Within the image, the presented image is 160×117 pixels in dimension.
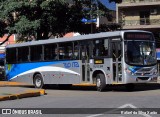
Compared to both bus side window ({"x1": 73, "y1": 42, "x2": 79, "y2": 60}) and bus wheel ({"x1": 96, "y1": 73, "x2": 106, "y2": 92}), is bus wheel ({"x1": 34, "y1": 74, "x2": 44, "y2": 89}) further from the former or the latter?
bus wheel ({"x1": 96, "y1": 73, "x2": 106, "y2": 92})

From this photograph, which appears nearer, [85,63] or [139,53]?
[139,53]


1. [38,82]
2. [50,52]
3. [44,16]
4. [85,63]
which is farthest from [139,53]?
[44,16]

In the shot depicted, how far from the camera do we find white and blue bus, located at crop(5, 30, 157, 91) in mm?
21156

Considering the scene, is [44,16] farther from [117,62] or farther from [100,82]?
[117,62]

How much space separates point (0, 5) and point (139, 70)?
1496cm

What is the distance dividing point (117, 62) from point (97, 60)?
4.16ft

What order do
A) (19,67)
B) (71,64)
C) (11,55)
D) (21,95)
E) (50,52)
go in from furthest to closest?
1. (11,55)
2. (19,67)
3. (50,52)
4. (71,64)
5. (21,95)

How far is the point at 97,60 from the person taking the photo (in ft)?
72.3

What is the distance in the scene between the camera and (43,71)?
25.7 meters

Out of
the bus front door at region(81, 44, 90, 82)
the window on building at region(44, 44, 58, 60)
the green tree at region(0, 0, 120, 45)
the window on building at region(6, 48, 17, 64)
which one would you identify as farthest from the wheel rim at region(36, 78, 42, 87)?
the green tree at region(0, 0, 120, 45)

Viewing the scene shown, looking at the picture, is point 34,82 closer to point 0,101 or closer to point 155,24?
point 0,101

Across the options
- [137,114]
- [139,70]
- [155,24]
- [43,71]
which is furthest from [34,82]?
[155,24]

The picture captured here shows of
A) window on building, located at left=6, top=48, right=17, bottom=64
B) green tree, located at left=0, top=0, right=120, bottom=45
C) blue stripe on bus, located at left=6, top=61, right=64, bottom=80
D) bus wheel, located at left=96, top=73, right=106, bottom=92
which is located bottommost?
bus wheel, located at left=96, top=73, right=106, bottom=92

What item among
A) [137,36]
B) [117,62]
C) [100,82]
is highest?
[137,36]
